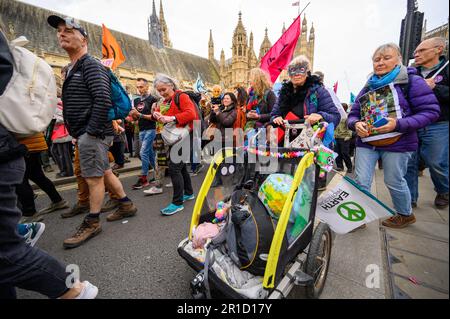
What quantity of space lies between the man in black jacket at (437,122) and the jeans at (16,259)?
3.57 m

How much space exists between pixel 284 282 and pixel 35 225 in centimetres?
195

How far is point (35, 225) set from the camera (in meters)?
1.66

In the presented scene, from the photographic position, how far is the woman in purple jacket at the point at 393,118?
1921 mm

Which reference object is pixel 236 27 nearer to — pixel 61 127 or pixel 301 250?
pixel 61 127

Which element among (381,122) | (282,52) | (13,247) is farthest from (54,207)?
(282,52)

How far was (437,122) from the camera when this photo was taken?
2.42 m

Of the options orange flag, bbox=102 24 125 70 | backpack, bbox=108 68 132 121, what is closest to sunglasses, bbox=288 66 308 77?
backpack, bbox=108 68 132 121

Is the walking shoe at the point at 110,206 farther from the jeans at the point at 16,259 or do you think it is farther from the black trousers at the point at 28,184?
the jeans at the point at 16,259

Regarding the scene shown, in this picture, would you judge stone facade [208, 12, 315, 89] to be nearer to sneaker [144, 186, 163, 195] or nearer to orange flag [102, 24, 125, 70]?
orange flag [102, 24, 125, 70]

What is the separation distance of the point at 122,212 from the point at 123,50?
37930 mm

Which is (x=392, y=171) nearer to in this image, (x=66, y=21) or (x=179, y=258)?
(x=179, y=258)

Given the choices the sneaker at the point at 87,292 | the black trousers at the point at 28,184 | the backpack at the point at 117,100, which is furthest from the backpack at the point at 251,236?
the black trousers at the point at 28,184
